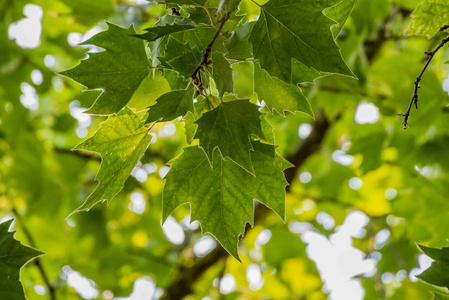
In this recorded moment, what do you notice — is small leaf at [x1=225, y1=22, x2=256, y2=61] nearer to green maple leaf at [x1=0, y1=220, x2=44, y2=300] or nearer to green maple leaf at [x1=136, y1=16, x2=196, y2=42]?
green maple leaf at [x1=136, y1=16, x2=196, y2=42]

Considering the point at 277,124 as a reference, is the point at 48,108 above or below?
below

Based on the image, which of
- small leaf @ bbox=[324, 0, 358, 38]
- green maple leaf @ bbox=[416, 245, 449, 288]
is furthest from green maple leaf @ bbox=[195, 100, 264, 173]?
green maple leaf @ bbox=[416, 245, 449, 288]

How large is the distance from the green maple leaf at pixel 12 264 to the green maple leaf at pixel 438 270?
893mm

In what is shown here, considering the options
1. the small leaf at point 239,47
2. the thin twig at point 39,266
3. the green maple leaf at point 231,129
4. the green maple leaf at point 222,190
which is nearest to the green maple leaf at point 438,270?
the green maple leaf at point 222,190

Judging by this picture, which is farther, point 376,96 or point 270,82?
point 376,96

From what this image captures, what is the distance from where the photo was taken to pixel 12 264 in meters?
1.15

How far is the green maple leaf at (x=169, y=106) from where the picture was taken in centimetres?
94

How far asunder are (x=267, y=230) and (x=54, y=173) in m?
1.60

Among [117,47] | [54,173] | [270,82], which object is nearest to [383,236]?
[54,173]

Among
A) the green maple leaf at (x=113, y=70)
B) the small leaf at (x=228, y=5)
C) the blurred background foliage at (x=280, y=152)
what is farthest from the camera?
the blurred background foliage at (x=280, y=152)

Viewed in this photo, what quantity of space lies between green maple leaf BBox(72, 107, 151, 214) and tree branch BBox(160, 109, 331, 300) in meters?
1.58

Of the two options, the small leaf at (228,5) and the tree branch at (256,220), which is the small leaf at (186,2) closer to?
the small leaf at (228,5)

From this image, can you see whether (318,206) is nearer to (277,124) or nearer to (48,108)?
(277,124)

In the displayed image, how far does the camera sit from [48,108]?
329 centimetres
